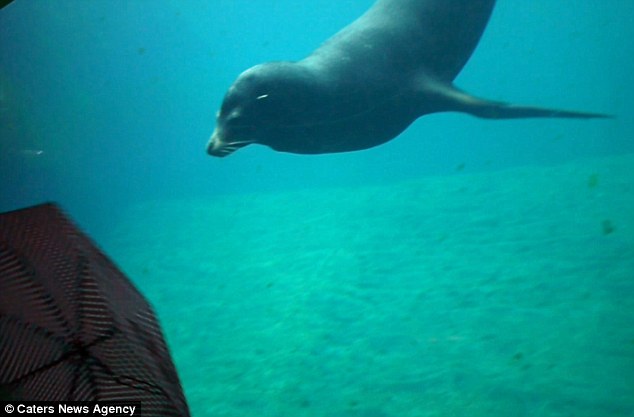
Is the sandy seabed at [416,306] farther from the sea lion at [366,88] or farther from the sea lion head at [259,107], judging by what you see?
the sea lion head at [259,107]

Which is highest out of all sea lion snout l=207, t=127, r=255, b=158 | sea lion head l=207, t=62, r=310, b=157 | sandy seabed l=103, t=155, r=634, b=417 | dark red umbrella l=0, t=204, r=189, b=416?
sea lion head l=207, t=62, r=310, b=157

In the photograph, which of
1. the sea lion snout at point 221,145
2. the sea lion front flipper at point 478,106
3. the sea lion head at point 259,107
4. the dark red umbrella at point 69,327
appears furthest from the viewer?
the sea lion front flipper at point 478,106

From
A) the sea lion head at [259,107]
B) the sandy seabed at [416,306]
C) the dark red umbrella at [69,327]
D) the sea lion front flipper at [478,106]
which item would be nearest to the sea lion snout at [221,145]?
the sea lion head at [259,107]

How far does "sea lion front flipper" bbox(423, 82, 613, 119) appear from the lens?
5.78 metres

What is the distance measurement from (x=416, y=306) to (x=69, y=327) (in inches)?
243

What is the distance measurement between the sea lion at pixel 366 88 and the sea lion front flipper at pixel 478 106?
1 centimetres

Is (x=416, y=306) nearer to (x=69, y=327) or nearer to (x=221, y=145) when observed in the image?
(x=221, y=145)

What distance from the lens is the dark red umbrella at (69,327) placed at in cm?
101

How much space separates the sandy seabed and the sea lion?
2118mm

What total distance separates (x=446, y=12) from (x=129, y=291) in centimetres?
557

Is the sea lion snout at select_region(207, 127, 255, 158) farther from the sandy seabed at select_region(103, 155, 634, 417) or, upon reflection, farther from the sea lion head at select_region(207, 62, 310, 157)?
the sandy seabed at select_region(103, 155, 634, 417)

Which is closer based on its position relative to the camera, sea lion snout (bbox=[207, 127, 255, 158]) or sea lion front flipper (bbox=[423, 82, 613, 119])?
sea lion snout (bbox=[207, 127, 255, 158])

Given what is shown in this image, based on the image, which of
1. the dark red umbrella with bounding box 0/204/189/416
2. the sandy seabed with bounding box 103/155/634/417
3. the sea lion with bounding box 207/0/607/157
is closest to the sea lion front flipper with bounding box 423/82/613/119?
the sea lion with bounding box 207/0/607/157

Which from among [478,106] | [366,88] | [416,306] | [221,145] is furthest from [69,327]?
[416,306]
